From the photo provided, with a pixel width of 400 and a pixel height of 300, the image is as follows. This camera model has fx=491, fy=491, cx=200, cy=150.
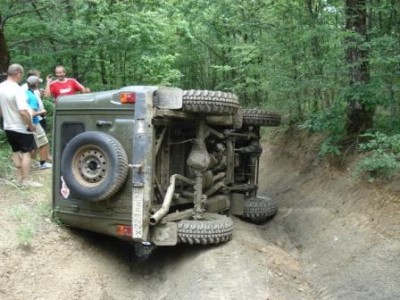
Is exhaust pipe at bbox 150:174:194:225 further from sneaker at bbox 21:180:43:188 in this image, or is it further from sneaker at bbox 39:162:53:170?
sneaker at bbox 39:162:53:170

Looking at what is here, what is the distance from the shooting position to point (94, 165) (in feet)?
19.7

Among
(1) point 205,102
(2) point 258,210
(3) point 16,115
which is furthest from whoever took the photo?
(2) point 258,210

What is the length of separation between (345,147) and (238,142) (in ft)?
5.99

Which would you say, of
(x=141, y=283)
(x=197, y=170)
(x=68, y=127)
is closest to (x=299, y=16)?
(x=197, y=170)

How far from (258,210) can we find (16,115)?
414 centimetres

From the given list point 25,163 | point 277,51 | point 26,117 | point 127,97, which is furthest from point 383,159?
point 25,163

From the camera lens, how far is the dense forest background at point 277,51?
7.38 meters

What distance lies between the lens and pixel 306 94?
10055 millimetres

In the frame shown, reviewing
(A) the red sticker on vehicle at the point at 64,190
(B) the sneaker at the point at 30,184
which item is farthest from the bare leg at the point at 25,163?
(A) the red sticker on vehicle at the point at 64,190

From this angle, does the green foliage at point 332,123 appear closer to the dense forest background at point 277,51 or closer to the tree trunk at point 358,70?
the dense forest background at point 277,51

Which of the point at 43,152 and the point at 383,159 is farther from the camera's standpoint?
the point at 43,152

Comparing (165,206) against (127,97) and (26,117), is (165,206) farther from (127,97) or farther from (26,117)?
(26,117)

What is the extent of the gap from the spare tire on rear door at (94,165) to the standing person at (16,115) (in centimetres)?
144

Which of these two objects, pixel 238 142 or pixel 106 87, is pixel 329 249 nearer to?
pixel 238 142
